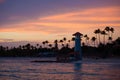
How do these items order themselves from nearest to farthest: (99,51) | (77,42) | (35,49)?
(77,42)
(99,51)
(35,49)

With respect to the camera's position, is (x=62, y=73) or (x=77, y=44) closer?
(x=62, y=73)

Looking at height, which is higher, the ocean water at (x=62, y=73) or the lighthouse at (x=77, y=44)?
the lighthouse at (x=77, y=44)

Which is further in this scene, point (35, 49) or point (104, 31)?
point (35, 49)

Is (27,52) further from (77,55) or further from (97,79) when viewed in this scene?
(97,79)

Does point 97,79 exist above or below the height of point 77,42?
below

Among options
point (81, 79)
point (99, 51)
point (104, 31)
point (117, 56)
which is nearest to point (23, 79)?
point (81, 79)

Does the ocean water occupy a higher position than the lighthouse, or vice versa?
the lighthouse

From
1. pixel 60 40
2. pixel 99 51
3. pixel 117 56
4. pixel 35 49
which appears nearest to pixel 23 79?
pixel 117 56

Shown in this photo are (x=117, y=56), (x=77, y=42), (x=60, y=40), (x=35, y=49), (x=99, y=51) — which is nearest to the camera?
(x=77, y=42)

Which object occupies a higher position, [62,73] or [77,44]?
[77,44]

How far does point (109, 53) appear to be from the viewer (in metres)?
111

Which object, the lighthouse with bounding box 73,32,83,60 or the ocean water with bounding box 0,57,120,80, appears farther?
the lighthouse with bounding box 73,32,83,60

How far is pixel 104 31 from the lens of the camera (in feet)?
425

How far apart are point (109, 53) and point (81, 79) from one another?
77.7m
